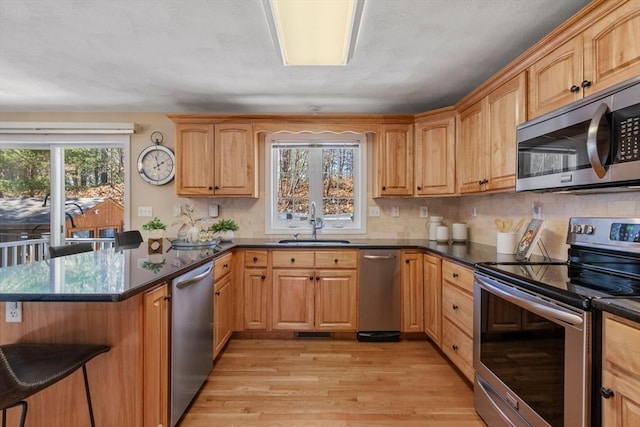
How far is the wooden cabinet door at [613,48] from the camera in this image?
4.39ft

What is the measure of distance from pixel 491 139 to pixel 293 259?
6.27 feet

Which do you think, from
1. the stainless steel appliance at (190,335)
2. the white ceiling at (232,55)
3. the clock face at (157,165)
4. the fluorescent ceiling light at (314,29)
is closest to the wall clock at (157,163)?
the clock face at (157,165)

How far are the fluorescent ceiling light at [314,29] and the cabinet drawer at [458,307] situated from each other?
185 cm

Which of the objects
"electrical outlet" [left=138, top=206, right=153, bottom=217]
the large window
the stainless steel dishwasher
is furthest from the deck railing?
the stainless steel dishwasher

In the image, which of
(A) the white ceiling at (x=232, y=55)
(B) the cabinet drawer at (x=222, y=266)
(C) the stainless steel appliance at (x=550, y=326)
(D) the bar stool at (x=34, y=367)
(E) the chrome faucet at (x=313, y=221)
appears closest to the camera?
(D) the bar stool at (x=34, y=367)

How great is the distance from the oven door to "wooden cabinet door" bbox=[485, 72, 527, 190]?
81 centimetres

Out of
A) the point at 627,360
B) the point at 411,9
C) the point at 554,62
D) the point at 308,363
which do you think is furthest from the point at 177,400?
the point at 554,62

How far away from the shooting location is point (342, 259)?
3078 millimetres

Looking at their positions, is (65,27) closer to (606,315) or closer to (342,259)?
(342,259)

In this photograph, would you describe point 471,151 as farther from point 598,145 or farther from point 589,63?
point 598,145

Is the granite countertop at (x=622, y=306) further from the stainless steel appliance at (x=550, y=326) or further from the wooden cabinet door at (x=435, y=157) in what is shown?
the wooden cabinet door at (x=435, y=157)

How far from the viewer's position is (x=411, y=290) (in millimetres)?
3041

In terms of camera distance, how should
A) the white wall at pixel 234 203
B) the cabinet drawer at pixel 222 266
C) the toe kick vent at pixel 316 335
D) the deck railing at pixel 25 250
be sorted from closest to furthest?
the cabinet drawer at pixel 222 266
the toe kick vent at pixel 316 335
the white wall at pixel 234 203
the deck railing at pixel 25 250

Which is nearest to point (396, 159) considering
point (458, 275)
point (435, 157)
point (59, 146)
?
point (435, 157)
